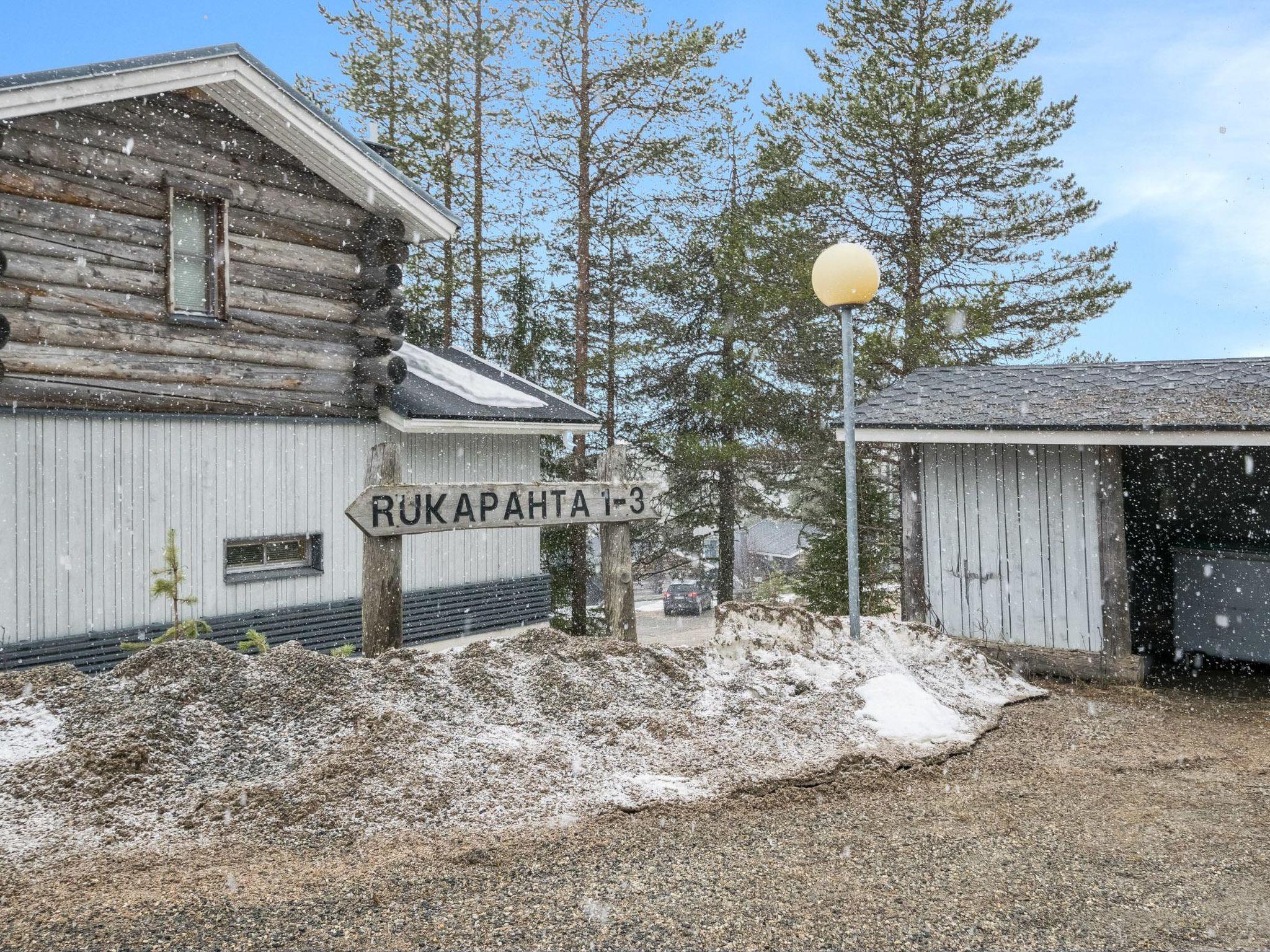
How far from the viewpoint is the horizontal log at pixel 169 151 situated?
8.56 m

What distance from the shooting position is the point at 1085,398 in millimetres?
9617

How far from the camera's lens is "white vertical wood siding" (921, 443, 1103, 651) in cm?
936

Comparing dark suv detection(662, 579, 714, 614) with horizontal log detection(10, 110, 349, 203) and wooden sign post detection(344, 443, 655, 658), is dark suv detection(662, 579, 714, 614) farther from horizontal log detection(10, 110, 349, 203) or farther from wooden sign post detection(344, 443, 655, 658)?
wooden sign post detection(344, 443, 655, 658)

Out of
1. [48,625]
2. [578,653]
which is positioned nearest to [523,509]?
[578,653]

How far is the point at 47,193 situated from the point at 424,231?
4444 millimetres

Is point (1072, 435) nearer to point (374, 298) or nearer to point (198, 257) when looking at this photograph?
point (374, 298)

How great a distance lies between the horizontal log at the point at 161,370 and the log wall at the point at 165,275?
0.01m

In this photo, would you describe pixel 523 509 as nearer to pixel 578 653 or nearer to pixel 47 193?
pixel 578 653

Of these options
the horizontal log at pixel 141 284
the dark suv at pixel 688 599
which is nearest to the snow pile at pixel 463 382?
the horizontal log at pixel 141 284

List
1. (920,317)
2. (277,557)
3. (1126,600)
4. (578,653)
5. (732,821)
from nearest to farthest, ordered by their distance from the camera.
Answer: (732,821), (578,653), (1126,600), (277,557), (920,317)

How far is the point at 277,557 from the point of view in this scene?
10.7 m

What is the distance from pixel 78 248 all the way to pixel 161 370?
52.4 inches

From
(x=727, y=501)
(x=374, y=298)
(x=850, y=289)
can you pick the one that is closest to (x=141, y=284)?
(x=374, y=298)

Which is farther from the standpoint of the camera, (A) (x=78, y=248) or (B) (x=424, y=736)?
(A) (x=78, y=248)
